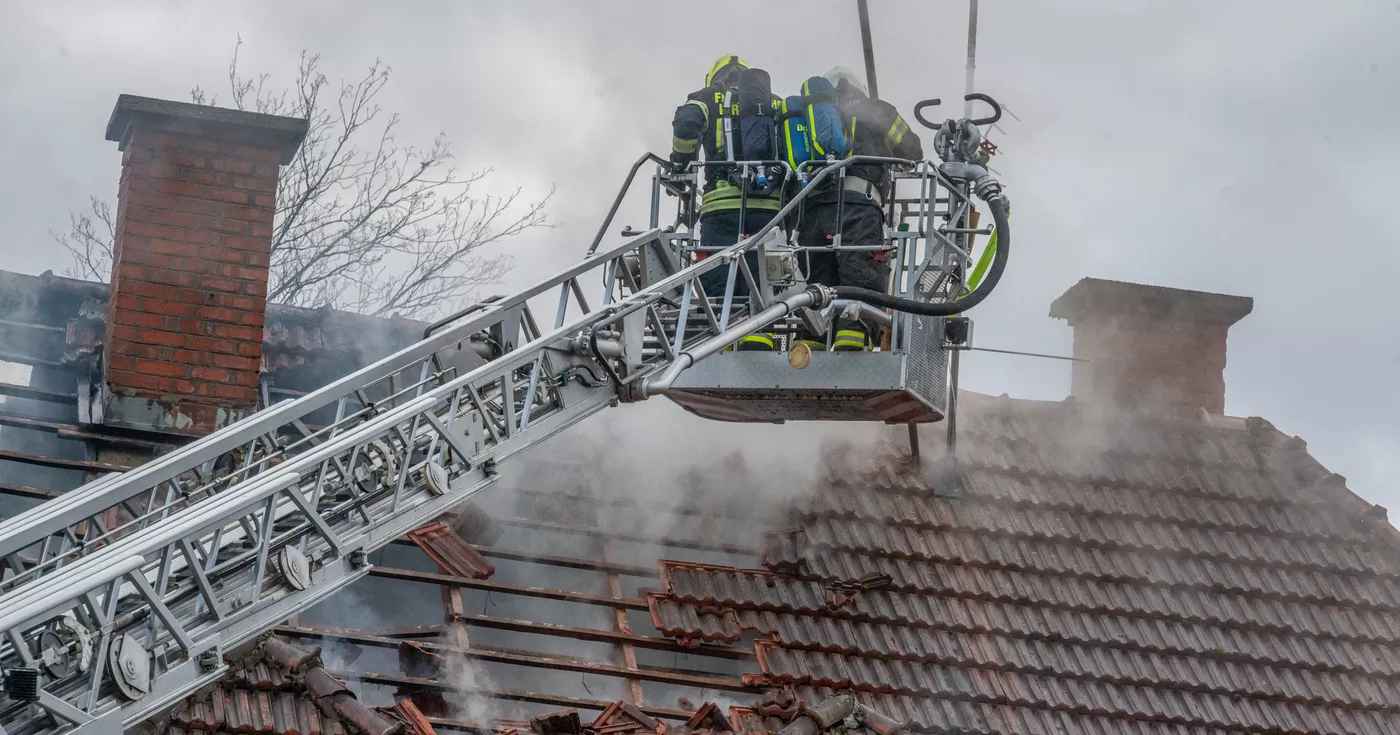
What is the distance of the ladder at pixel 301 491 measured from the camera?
18.1 feet

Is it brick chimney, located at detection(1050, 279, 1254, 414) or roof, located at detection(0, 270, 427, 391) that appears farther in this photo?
brick chimney, located at detection(1050, 279, 1254, 414)

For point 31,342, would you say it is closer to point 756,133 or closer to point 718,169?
point 718,169

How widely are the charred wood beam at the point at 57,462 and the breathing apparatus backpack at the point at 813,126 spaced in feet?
12.3

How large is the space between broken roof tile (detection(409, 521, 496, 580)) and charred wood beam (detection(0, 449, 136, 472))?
1510mm

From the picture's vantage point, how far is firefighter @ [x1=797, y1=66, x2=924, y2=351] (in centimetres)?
884

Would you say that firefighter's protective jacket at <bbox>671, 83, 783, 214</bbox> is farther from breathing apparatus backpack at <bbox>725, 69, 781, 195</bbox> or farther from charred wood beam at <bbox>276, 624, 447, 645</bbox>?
charred wood beam at <bbox>276, 624, 447, 645</bbox>

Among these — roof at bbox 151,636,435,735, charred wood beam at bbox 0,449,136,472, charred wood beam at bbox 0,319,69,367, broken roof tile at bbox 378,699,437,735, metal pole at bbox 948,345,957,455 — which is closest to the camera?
roof at bbox 151,636,435,735

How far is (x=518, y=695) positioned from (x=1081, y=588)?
12.0ft

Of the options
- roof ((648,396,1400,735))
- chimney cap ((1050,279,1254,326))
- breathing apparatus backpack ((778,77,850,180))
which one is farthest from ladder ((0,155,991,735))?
chimney cap ((1050,279,1254,326))

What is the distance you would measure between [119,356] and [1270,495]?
6.92m

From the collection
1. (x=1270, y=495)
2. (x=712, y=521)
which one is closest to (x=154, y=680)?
(x=712, y=521)

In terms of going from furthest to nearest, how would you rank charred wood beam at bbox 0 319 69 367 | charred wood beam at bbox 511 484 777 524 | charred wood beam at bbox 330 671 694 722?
1. charred wood beam at bbox 511 484 777 524
2. charred wood beam at bbox 0 319 69 367
3. charred wood beam at bbox 330 671 694 722

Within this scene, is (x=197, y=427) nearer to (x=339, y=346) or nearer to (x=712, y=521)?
(x=339, y=346)

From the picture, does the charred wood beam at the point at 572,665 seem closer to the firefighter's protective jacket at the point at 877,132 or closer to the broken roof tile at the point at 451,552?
the broken roof tile at the point at 451,552
